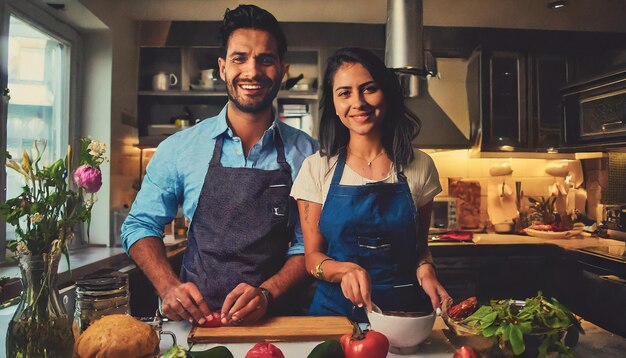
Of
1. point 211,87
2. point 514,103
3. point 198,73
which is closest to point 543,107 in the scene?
point 514,103

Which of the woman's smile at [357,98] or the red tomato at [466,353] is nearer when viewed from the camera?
the red tomato at [466,353]

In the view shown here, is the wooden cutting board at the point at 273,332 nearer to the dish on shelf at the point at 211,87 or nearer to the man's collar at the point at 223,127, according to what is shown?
the man's collar at the point at 223,127

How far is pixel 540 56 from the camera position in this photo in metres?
3.44

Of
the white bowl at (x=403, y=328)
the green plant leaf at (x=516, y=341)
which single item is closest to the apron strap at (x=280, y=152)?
the white bowl at (x=403, y=328)

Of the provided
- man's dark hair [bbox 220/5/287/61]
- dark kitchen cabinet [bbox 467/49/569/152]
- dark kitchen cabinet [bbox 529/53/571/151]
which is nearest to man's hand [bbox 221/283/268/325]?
man's dark hair [bbox 220/5/287/61]

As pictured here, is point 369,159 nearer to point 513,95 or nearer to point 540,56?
point 513,95

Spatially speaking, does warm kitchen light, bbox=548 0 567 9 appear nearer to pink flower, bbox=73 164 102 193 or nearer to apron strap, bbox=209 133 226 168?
apron strap, bbox=209 133 226 168

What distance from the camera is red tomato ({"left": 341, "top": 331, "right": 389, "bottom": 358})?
941mm

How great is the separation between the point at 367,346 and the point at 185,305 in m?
0.53

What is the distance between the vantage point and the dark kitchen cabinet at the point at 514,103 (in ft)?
11.0

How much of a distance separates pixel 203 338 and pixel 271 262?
0.41m

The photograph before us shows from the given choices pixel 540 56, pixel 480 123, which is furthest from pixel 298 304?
pixel 540 56

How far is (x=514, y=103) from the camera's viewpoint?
11.1 feet

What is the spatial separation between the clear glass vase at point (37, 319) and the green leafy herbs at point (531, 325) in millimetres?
797
